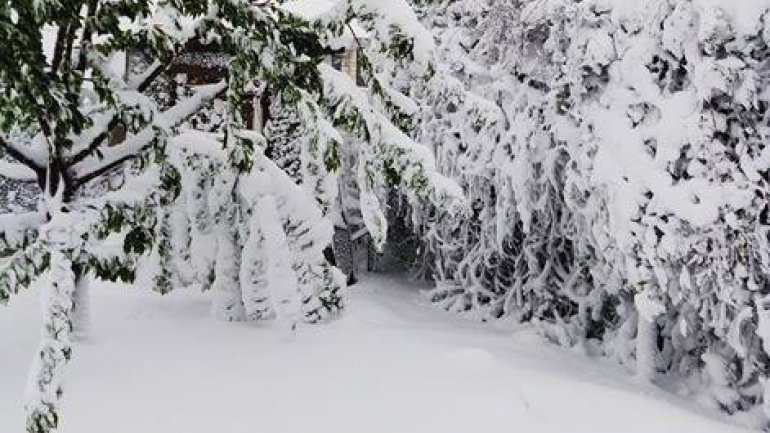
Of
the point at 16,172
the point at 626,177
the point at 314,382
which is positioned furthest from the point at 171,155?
the point at 626,177

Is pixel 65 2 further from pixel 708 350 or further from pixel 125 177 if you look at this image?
pixel 708 350

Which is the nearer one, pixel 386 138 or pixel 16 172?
pixel 386 138

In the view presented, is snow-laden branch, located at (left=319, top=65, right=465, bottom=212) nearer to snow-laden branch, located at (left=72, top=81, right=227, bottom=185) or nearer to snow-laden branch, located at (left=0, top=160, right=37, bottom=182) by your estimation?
snow-laden branch, located at (left=72, top=81, right=227, bottom=185)

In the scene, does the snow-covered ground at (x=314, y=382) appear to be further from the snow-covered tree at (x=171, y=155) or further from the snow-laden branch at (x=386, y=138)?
the snow-laden branch at (x=386, y=138)

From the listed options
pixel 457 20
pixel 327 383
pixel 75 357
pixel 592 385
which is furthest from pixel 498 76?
pixel 75 357

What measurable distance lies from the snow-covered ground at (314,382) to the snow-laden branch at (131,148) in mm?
938

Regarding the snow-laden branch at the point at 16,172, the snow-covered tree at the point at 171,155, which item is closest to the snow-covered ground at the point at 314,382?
the snow-covered tree at the point at 171,155

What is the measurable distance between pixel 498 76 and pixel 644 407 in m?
2.83

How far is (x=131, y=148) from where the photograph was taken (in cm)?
405

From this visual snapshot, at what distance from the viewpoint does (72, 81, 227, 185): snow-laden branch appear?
397 cm

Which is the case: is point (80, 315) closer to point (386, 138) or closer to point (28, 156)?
point (28, 156)

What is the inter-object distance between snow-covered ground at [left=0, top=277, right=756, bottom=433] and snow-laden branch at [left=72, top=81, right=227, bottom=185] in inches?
36.9

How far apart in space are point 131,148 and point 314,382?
4.92 feet

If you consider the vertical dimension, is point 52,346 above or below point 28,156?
below
